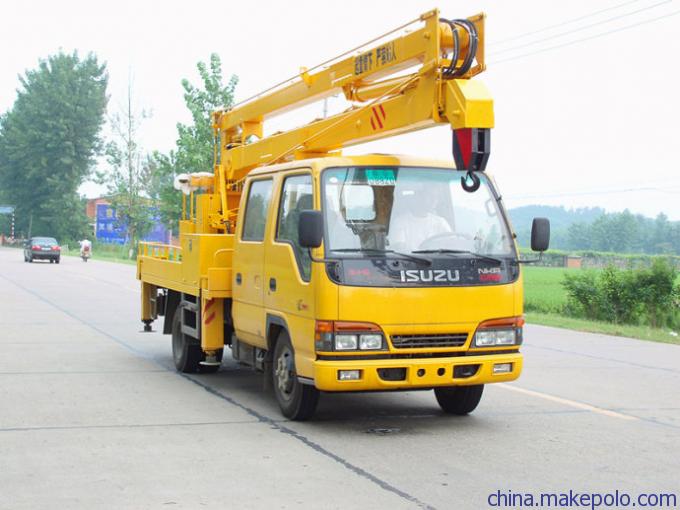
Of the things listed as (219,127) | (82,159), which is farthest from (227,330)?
(82,159)

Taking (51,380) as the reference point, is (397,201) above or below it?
above

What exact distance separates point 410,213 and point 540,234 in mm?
1214

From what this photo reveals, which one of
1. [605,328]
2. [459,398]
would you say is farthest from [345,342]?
[605,328]

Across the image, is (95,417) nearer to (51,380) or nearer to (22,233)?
(51,380)

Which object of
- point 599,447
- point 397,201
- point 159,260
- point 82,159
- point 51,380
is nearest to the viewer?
point 599,447

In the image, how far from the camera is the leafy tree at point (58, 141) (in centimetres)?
9662

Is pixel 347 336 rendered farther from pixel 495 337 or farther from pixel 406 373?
pixel 495 337

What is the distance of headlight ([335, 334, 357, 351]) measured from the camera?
25.5ft

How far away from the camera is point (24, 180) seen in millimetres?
101250

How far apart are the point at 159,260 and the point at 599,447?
6.70m

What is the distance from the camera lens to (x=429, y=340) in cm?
804

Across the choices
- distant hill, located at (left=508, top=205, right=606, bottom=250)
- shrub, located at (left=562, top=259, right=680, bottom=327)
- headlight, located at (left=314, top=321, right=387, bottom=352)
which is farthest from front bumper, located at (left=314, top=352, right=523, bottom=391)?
distant hill, located at (left=508, top=205, right=606, bottom=250)

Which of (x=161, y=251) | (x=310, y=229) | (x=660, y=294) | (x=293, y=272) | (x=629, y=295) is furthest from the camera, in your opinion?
(x=629, y=295)

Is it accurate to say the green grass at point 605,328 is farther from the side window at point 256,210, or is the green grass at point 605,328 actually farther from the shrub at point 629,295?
the side window at point 256,210
